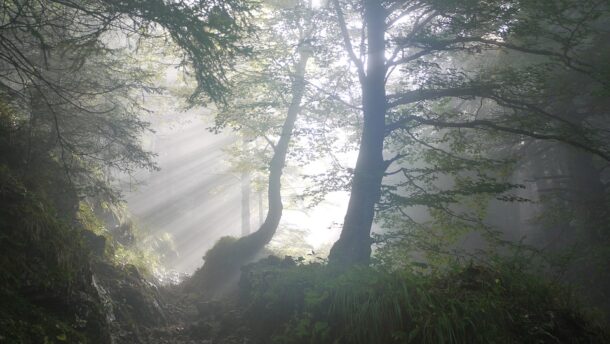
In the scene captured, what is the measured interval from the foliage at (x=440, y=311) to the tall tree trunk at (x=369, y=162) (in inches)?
70.5

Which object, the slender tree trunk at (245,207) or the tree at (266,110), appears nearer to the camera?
the tree at (266,110)

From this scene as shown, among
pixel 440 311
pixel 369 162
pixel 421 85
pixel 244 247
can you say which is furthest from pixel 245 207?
pixel 440 311

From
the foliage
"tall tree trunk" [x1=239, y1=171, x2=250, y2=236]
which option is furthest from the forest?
"tall tree trunk" [x1=239, y1=171, x2=250, y2=236]

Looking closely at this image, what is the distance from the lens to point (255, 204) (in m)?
29.0

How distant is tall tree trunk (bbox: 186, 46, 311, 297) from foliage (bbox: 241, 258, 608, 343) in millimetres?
6378

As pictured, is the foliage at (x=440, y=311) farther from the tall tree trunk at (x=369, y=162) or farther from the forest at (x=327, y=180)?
the tall tree trunk at (x=369, y=162)

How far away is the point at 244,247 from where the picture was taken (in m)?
13.1

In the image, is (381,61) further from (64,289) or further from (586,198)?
(586,198)

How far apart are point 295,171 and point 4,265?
1800 centimetres

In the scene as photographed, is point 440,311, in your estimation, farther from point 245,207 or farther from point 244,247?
point 245,207

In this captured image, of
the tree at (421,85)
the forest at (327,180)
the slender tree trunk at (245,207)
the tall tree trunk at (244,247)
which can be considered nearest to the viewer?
the forest at (327,180)

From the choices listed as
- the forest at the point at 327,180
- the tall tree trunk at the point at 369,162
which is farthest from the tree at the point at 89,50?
the tall tree trunk at the point at 369,162

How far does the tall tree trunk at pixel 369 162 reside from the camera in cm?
809

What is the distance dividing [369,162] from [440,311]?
4196 millimetres
